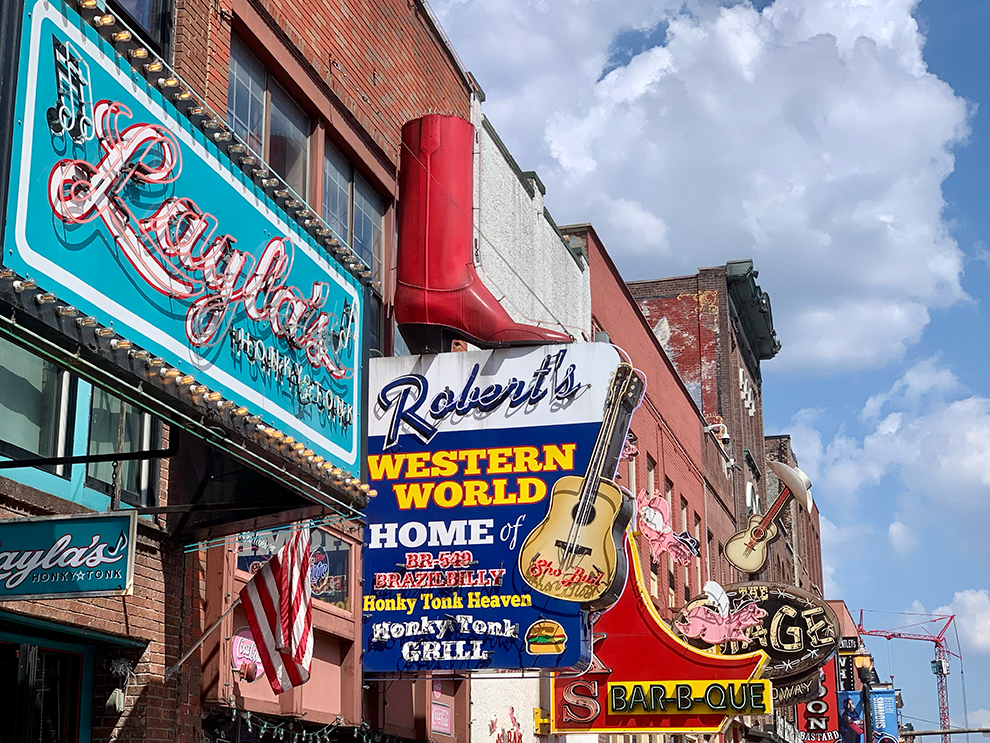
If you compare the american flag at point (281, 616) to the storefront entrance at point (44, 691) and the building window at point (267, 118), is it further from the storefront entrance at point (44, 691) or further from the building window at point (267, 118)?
the building window at point (267, 118)

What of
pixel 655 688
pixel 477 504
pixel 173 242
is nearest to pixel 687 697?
pixel 655 688

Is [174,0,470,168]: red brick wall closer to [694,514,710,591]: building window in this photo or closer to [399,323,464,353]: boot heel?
[399,323,464,353]: boot heel

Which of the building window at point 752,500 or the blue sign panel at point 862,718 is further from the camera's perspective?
the blue sign panel at point 862,718

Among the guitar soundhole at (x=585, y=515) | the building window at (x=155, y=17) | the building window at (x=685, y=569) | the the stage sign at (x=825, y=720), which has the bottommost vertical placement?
the the stage sign at (x=825, y=720)

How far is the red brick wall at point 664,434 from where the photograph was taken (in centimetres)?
2664

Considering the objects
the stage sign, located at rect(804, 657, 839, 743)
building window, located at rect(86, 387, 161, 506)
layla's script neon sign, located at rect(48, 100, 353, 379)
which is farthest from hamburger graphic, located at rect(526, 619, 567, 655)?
the stage sign, located at rect(804, 657, 839, 743)

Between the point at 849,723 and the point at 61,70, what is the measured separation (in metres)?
46.7

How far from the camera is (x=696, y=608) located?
64.1 feet

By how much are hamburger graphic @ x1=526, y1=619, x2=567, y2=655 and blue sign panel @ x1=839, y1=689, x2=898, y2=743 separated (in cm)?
3323

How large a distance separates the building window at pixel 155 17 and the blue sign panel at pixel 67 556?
14.0 feet

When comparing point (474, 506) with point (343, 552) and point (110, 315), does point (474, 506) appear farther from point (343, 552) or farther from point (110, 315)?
point (110, 315)

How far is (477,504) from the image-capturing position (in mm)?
13570

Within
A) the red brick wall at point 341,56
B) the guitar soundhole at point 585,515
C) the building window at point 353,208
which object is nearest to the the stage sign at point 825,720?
the red brick wall at point 341,56

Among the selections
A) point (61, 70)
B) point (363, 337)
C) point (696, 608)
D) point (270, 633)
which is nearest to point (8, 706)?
point (270, 633)
